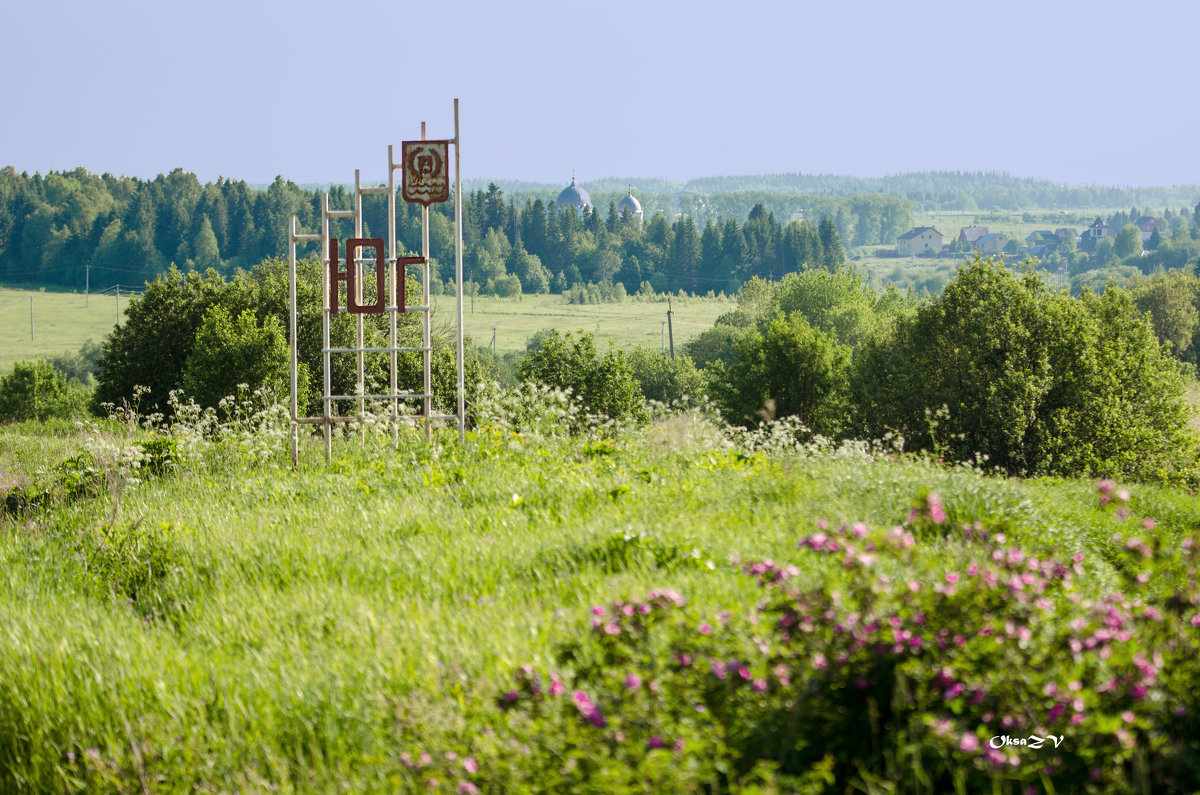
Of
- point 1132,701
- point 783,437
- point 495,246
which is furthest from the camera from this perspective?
point 495,246

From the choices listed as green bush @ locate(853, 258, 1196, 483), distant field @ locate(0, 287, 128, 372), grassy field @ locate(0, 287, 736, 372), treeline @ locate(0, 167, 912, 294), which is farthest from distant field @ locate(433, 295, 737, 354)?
green bush @ locate(853, 258, 1196, 483)

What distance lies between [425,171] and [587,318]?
113 metres

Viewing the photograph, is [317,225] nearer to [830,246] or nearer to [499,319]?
[499,319]

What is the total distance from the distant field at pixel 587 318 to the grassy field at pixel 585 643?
3344 inches

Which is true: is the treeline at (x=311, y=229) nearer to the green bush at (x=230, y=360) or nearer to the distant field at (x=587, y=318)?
the distant field at (x=587, y=318)

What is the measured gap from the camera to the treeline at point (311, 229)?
132m

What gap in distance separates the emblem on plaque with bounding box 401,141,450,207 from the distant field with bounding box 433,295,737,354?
80.3 m

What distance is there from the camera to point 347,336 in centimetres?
3397

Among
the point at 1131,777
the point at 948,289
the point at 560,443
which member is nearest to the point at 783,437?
the point at 560,443

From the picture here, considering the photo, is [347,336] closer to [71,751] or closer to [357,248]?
[357,248]

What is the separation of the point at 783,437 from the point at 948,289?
22.6 meters

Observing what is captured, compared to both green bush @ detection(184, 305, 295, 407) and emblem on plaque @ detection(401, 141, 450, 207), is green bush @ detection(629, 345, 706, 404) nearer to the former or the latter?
green bush @ detection(184, 305, 295, 407)
